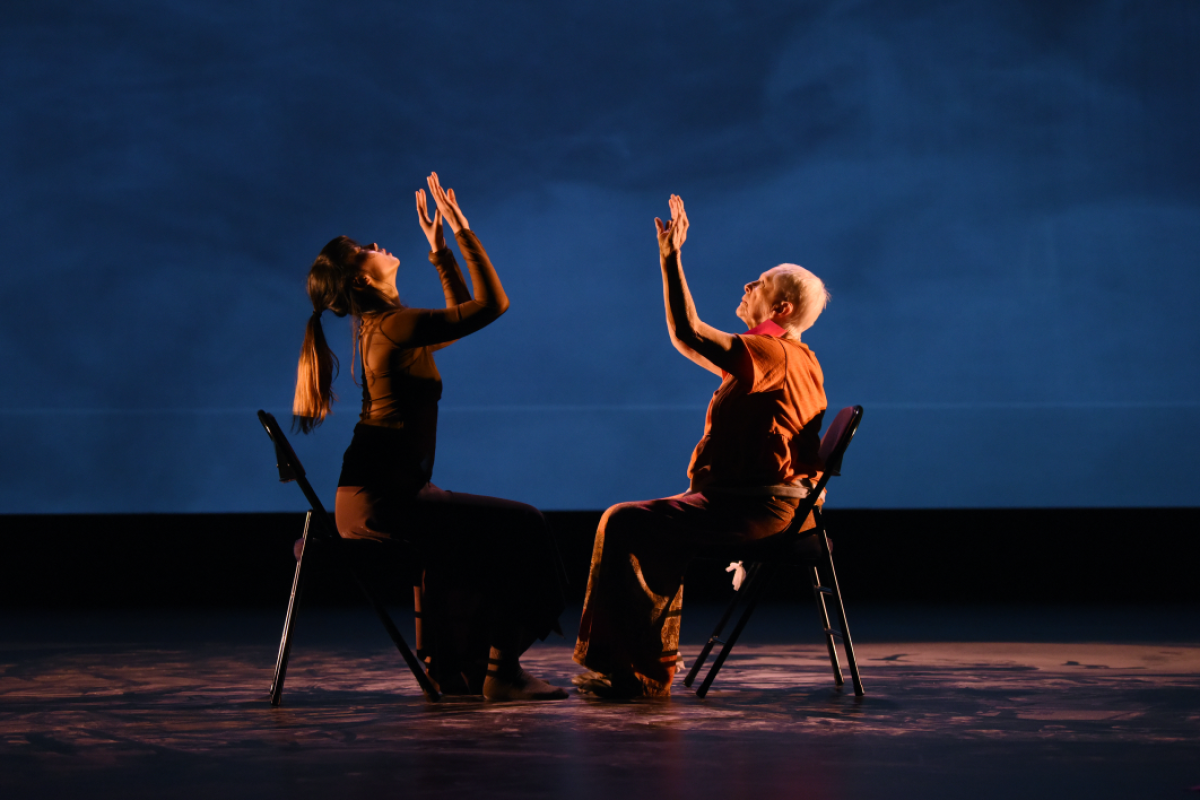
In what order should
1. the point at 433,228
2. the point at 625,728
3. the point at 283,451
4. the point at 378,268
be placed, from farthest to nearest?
the point at 433,228 → the point at 378,268 → the point at 283,451 → the point at 625,728

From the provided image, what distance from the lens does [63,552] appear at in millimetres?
4914

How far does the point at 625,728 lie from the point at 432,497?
667mm

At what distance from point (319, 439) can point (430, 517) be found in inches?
107

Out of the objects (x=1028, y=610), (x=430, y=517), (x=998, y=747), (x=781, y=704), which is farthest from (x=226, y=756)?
(x=1028, y=610)

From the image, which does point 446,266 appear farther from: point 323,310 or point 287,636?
point 287,636

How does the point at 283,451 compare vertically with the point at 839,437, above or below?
below

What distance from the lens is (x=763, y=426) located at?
2490mm

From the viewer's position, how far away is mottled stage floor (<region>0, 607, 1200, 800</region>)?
5.35 feet

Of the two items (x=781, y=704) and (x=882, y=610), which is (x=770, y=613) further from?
A: (x=781, y=704)

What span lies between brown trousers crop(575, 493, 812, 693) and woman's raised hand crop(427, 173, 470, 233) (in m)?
0.71

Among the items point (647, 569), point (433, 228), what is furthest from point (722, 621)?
point (433, 228)

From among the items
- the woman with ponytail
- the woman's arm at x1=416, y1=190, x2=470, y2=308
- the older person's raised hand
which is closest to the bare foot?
the woman with ponytail

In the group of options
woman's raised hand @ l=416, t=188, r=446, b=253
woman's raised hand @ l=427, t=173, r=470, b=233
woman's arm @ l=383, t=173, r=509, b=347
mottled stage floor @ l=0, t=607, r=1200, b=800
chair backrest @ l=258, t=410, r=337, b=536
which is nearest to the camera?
mottled stage floor @ l=0, t=607, r=1200, b=800

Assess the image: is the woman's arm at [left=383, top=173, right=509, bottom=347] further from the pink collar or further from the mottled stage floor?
the mottled stage floor
